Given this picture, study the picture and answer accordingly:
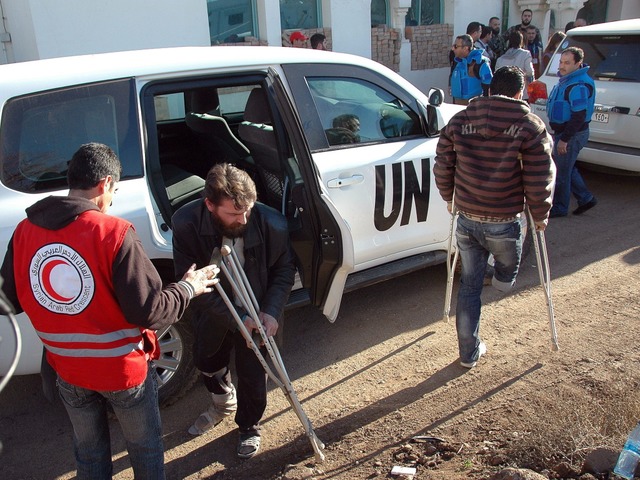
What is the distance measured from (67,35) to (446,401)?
7.81 meters

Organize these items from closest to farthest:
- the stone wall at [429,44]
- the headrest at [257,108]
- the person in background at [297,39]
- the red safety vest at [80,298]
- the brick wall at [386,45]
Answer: the red safety vest at [80,298], the headrest at [257,108], the person in background at [297,39], the brick wall at [386,45], the stone wall at [429,44]

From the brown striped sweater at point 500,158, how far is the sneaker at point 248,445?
176 cm

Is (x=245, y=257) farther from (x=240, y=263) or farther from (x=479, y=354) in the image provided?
(x=479, y=354)

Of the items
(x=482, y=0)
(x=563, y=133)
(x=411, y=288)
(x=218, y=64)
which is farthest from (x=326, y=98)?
(x=482, y=0)

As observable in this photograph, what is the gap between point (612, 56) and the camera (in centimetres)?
740

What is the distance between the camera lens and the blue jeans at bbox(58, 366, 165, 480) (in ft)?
8.76

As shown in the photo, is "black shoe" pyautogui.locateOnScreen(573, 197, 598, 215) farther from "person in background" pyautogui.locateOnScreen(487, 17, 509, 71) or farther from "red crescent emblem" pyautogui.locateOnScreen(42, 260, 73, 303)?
"person in background" pyautogui.locateOnScreen(487, 17, 509, 71)

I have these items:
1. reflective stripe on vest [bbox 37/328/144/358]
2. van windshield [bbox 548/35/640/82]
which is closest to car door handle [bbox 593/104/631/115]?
van windshield [bbox 548/35/640/82]

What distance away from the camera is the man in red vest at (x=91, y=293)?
2.40 metres

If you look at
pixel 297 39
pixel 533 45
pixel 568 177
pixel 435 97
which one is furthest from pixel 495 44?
pixel 435 97

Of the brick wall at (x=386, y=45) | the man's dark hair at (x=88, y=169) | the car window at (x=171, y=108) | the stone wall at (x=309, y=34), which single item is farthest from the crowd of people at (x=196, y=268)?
the brick wall at (x=386, y=45)

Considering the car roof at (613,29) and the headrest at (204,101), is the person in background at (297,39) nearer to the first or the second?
the car roof at (613,29)

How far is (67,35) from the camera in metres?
9.21

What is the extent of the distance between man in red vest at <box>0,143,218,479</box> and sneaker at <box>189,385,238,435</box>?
1.03 m
